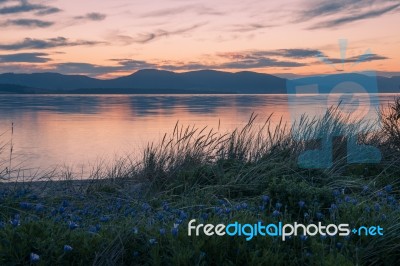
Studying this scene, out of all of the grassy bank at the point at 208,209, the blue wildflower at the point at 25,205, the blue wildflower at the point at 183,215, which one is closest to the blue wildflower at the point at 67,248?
the grassy bank at the point at 208,209

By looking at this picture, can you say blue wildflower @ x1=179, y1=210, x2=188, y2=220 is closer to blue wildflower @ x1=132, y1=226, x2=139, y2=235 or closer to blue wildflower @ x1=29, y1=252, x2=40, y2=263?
blue wildflower @ x1=132, y1=226, x2=139, y2=235

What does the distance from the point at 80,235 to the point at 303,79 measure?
624 centimetres

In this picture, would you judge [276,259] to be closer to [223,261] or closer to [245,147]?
[223,261]

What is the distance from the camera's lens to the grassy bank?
405 centimetres

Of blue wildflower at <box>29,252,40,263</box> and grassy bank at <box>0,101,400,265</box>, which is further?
grassy bank at <box>0,101,400,265</box>

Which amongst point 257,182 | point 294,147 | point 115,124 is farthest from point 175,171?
point 115,124

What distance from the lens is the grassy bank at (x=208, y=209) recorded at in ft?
13.3

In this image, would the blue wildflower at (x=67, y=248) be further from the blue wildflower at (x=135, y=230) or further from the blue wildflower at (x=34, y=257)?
the blue wildflower at (x=135, y=230)

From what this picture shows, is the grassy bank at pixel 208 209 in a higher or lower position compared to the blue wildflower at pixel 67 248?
lower

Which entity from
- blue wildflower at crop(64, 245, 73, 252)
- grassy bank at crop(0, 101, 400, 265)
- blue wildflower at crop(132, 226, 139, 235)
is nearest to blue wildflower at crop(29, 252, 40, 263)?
grassy bank at crop(0, 101, 400, 265)

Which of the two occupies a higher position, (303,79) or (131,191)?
(303,79)

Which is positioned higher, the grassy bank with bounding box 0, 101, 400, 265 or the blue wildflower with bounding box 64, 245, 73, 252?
the blue wildflower with bounding box 64, 245, 73, 252

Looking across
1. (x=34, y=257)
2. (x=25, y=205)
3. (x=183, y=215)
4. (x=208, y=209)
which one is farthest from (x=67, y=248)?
(x=208, y=209)

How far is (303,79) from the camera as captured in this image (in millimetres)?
Result: 9477
